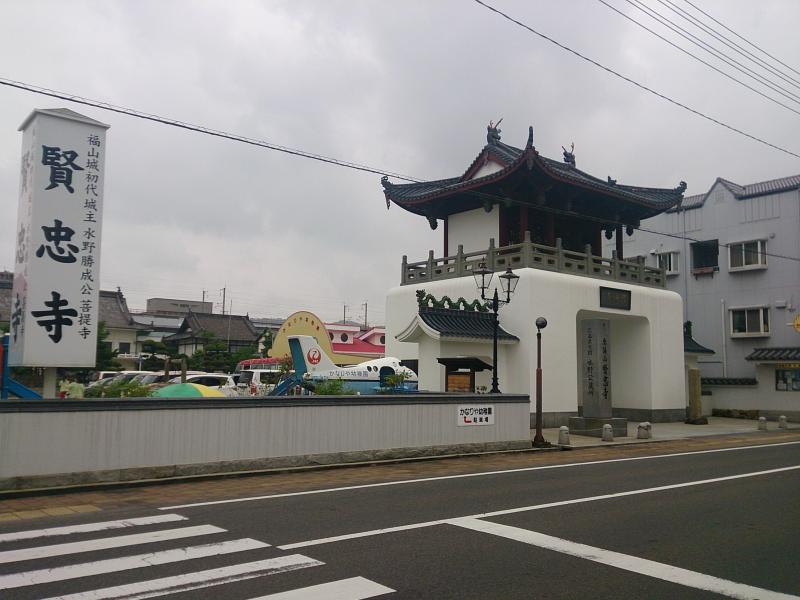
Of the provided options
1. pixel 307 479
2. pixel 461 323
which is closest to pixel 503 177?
pixel 461 323

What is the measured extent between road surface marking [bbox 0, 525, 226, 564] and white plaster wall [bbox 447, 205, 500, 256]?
843 inches

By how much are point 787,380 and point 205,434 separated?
29.3 m

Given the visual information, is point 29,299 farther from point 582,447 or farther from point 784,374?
point 784,374

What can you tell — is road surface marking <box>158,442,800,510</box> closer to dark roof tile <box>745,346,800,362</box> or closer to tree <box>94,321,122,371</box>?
dark roof tile <box>745,346,800,362</box>

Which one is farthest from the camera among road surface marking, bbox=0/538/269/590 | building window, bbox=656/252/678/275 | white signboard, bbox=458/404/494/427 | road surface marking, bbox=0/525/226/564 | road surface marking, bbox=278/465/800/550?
building window, bbox=656/252/678/275

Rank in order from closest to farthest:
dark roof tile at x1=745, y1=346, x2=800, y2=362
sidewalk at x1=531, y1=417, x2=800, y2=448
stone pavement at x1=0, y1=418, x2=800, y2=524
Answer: stone pavement at x1=0, y1=418, x2=800, y2=524 < sidewalk at x1=531, y1=417, x2=800, y2=448 < dark roof tile at x1=745, y1=346, x2=800, y2=362

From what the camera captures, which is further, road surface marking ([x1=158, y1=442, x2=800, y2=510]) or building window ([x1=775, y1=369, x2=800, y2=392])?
building window ([x1=775, y1=369, x2=800, y2=392])

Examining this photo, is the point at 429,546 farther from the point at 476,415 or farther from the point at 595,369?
the point at 595,369

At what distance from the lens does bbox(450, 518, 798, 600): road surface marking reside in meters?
5.62

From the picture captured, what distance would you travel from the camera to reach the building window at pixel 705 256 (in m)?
37.1

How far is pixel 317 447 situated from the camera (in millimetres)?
13961

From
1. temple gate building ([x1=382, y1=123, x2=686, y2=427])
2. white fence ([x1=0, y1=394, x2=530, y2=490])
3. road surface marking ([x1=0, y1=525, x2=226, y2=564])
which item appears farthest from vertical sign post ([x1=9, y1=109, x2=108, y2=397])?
temple gate building ([x1=382, y1=123, x2=686, y2=427])

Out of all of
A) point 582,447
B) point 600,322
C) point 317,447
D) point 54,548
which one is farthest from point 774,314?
point 54,548

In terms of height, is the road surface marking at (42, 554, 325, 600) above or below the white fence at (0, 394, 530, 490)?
below
